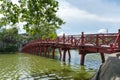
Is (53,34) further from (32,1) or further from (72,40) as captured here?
(72,40)

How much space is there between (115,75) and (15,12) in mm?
13617

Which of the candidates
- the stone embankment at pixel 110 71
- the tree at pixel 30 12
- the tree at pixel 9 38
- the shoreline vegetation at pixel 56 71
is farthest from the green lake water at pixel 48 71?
the tree at pixel 9 38

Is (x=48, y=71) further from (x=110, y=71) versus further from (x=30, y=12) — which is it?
(x=110, y=71)

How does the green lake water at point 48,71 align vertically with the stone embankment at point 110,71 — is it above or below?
below

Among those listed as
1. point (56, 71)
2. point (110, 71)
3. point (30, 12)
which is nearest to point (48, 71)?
point (56, 71)

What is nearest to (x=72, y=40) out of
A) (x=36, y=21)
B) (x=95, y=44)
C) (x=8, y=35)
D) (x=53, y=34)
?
(x=95, y=44)

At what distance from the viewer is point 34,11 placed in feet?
65.4

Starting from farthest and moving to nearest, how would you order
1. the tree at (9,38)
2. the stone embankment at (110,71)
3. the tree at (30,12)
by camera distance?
the tree at (9,38)
the tree at (30,12)
the stone embankment at (110,71)

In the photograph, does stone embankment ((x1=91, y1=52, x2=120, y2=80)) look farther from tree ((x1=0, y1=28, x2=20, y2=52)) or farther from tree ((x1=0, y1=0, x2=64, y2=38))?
tree ((x1=0, y1=28, x2=20, y2=52))

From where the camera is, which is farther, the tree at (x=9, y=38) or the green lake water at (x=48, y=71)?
the tree at (x=9, y=38)

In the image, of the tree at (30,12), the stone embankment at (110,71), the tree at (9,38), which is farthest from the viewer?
the tree at (9,38)

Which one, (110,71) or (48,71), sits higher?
(110,71)

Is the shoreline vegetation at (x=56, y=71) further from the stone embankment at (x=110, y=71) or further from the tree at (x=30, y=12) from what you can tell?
the stone embankment at (x=110, y=71)

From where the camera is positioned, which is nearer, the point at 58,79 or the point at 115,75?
the point at 115,75
